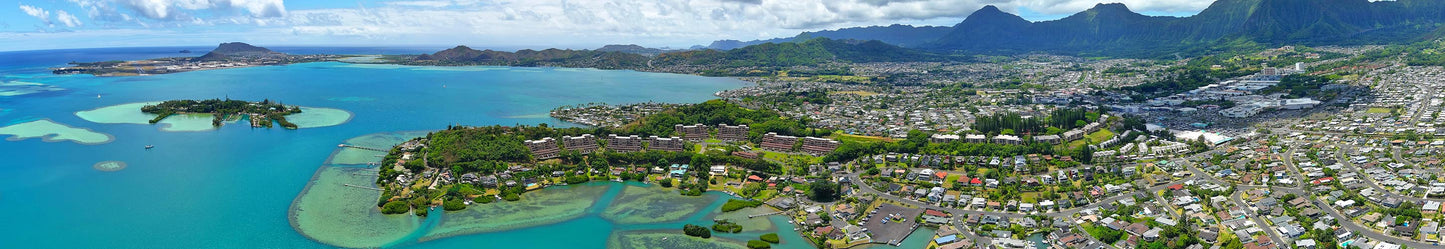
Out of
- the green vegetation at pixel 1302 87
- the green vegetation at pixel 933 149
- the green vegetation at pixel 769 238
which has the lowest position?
the green vegetation at pixel 769 238

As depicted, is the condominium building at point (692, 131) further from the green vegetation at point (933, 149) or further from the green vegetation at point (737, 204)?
the green vegetation at point (737, 204)

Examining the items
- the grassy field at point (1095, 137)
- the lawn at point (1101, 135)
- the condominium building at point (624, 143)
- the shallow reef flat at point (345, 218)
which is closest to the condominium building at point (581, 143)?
A: the condominium building at point (624, 143)

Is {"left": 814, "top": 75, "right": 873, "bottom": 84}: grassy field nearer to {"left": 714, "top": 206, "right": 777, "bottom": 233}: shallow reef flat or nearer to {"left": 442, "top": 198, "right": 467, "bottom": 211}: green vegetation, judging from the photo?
{"left": 714, "top": 206, "right": 777, "bottom": 233}: shallow reef flat

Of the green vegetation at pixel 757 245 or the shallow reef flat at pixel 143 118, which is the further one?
the shallow reef flat at pixel 143 118

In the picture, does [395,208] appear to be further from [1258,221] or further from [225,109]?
[225,109]

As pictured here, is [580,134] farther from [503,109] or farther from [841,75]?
[841,75]

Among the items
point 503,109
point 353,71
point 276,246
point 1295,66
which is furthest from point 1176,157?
point 353,71
